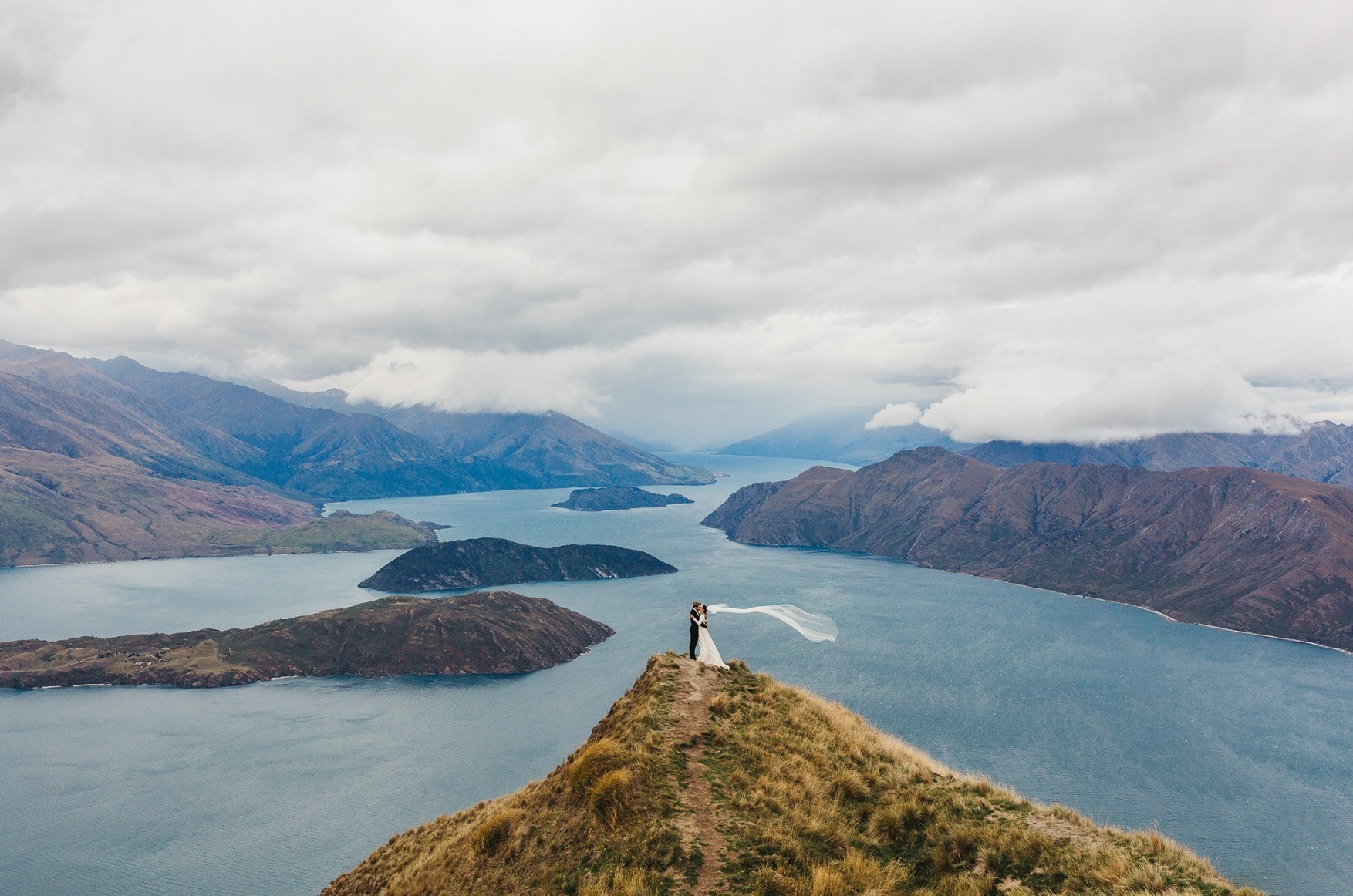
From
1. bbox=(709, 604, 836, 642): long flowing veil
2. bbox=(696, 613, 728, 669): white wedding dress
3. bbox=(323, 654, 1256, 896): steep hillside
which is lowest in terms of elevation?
bbox=(323, 654, 1256, 896): steep hillside

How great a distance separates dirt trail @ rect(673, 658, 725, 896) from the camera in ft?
58.1

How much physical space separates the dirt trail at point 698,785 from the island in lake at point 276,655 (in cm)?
17145

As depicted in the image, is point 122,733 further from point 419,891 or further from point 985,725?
point 985,725

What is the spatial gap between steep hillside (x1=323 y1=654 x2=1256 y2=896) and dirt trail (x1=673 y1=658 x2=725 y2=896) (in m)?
0.05

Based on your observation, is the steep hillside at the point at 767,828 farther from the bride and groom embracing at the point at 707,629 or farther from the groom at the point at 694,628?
the groom at the point at 694,628

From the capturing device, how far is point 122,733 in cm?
14038

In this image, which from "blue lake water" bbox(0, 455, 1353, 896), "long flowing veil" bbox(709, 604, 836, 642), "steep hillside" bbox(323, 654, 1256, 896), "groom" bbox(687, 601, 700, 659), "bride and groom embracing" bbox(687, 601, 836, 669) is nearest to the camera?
"steep hillside" bbox(323, 654, 1256, 896)

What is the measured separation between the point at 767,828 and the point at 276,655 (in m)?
A: 202

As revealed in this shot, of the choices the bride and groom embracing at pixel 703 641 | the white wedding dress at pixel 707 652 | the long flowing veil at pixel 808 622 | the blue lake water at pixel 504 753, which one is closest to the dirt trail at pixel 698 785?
the white wedding dress at pixel 707 652

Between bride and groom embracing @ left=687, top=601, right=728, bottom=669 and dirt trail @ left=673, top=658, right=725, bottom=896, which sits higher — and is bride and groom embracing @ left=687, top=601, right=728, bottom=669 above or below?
above

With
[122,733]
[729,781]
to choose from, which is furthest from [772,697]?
[122,733]

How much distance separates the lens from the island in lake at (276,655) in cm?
17450

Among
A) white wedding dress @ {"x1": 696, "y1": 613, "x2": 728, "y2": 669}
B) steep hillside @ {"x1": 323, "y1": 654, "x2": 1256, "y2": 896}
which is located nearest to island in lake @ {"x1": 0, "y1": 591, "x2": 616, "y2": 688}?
white wedding dress @ {"x1": 696, "y1": 613, "x2": 728, "y2": 669}

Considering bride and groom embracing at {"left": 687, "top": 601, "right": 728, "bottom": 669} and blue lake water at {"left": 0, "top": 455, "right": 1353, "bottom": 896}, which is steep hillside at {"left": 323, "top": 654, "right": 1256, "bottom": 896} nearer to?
bride and groom embracing at {"left": 687, "top": 601, "right": 728, "bottom": 669}
